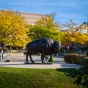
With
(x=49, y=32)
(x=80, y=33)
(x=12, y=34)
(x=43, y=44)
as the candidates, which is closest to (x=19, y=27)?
(x=12, y=34)

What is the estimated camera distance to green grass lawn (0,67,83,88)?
476 inches

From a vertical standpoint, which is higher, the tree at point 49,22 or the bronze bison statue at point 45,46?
the tree at point 49,22

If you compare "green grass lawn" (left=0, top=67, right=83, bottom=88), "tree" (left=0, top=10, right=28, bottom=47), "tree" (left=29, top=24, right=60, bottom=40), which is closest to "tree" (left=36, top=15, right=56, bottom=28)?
"tree" (left=29, top=24, right=60, bottom=40)

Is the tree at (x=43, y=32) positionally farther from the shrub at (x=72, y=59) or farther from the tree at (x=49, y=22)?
the shrub at (x=72, y=59)

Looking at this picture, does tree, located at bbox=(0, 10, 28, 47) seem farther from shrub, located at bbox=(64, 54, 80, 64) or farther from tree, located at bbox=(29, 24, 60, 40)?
shrub, located at bbox=(64, 54, 80, 64)

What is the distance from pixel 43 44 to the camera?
17594mm

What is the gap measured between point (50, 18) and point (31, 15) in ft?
84.3

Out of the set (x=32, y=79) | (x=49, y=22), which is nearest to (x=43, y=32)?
(x=49, y=22)

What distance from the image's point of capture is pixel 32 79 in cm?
1241

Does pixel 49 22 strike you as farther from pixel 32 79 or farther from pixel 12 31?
pixel 32 79

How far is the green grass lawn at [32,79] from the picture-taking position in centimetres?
1209

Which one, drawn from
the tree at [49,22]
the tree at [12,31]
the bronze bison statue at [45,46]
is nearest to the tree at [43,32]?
the tree at [49,22]

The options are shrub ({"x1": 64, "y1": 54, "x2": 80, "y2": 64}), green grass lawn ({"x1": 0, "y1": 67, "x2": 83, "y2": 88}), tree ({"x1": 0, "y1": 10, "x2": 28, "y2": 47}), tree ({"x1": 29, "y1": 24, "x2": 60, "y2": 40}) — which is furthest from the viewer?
tree ({"x1": 29, "y1": 24, "x2": 60, "y2": 40})

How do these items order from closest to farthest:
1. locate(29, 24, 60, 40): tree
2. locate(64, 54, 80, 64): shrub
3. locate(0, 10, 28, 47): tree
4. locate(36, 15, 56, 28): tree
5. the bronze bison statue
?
1. the bronze bison statue
2. locate(64, 54, 80, 64): shrub
3. locate(0, 10, 28, 47): tree
4. locate(29, 24, 60, 40): tree
5. locate(36, 15, 56, 28): tree
